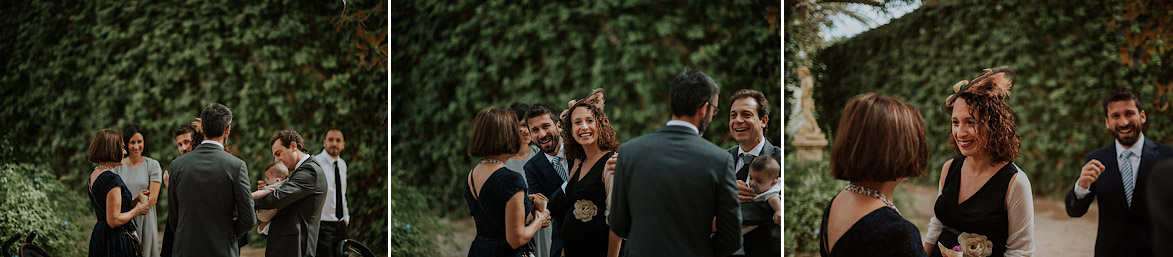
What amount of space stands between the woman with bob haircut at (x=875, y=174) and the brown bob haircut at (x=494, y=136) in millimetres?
1744

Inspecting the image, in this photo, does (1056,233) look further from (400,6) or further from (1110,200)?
(400,6)

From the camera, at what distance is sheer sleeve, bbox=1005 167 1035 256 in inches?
120

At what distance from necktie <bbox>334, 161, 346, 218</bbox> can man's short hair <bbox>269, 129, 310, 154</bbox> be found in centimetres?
28

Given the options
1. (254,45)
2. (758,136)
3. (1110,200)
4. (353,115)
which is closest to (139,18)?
(254,45)

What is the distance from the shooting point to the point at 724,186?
271 centimetres

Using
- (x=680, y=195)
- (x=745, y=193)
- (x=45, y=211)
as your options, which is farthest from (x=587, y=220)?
(x=45, y=211)

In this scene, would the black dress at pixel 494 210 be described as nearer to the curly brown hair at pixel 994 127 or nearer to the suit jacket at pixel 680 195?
the suit jacket at pixel 680 195

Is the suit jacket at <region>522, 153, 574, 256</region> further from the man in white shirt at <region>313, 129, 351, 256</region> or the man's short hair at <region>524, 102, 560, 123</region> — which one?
the man in white shirt at <region>313, 129, 351, 256</region>

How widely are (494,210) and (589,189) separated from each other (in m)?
0.65

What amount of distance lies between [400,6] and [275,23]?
931 millimetres

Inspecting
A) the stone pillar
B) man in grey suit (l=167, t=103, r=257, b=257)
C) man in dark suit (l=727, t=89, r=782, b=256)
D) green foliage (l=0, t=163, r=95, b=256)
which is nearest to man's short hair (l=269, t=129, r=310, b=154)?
man in grey suit (l=167, t=103, r=257, b=257)

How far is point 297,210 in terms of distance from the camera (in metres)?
4.70

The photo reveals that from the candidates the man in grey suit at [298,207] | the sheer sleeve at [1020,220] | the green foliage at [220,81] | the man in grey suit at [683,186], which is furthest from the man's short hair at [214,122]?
the sheer sleeve at [1020,220]

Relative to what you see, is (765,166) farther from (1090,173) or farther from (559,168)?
(1090,173)
